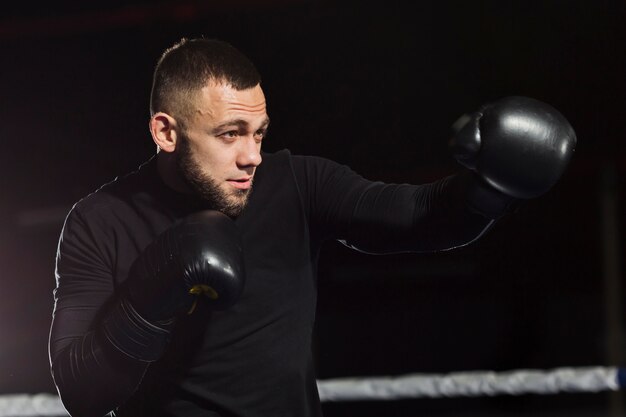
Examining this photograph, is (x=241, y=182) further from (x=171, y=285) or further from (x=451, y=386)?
(x=451, y=386)

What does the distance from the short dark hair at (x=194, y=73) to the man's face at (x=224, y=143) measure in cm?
2

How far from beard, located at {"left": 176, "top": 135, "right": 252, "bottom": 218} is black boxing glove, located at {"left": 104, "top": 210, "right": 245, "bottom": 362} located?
0.12 metres

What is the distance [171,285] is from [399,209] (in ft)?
1.40

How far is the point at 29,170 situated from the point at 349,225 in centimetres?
330

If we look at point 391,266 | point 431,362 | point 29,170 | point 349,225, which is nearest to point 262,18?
point 29,170

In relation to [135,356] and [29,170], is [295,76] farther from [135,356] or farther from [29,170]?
[135,356]

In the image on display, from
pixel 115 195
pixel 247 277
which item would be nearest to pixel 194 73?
pixel 115 195

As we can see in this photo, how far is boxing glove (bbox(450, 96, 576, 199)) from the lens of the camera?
1.31 m

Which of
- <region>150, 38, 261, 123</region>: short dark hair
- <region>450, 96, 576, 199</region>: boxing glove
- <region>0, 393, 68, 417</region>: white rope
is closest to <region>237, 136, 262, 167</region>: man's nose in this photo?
<region>150, 38, 261, 123</region>: short dark hair

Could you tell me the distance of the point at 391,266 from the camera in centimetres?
592

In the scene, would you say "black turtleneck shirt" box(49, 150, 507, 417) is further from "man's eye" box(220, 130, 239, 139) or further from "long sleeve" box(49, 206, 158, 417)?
"man's eye" box(220, 130, 239, 139)

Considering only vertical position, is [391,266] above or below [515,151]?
below

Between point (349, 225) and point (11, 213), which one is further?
point (11, 213)

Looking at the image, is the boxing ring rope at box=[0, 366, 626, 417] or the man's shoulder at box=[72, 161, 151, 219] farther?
the boxing ring rope at box=[0, 366, 626, 417]
